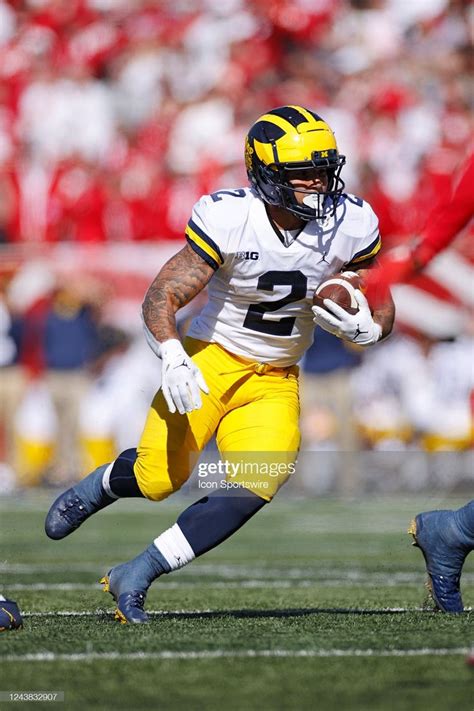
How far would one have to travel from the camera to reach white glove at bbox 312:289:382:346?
4590mm

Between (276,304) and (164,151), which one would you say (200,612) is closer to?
(276,304)

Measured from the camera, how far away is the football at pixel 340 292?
4609mm

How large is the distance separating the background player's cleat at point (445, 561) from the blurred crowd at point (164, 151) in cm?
522

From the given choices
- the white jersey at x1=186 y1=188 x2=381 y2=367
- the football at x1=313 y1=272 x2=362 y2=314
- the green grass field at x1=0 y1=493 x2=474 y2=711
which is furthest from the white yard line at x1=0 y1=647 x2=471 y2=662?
the white jersey at x1=186 y1=188 x2=381 y2=367

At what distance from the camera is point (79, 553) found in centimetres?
731

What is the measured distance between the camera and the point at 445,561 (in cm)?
484

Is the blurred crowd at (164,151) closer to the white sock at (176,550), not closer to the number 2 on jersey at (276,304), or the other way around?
the number 2 on jersey at (276,304)

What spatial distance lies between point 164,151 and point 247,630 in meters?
8.37

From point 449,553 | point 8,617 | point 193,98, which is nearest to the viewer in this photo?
point 8,617

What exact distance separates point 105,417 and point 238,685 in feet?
23.2

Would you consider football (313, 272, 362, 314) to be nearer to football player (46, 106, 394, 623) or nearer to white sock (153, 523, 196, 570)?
football player (46, 106, 394, 623)

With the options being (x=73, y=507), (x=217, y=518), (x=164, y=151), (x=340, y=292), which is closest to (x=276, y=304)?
(x=340, y=292)

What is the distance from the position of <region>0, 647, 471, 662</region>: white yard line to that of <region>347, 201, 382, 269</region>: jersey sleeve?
62.1 inches

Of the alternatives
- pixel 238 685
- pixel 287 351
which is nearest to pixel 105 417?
pixel 287 351
